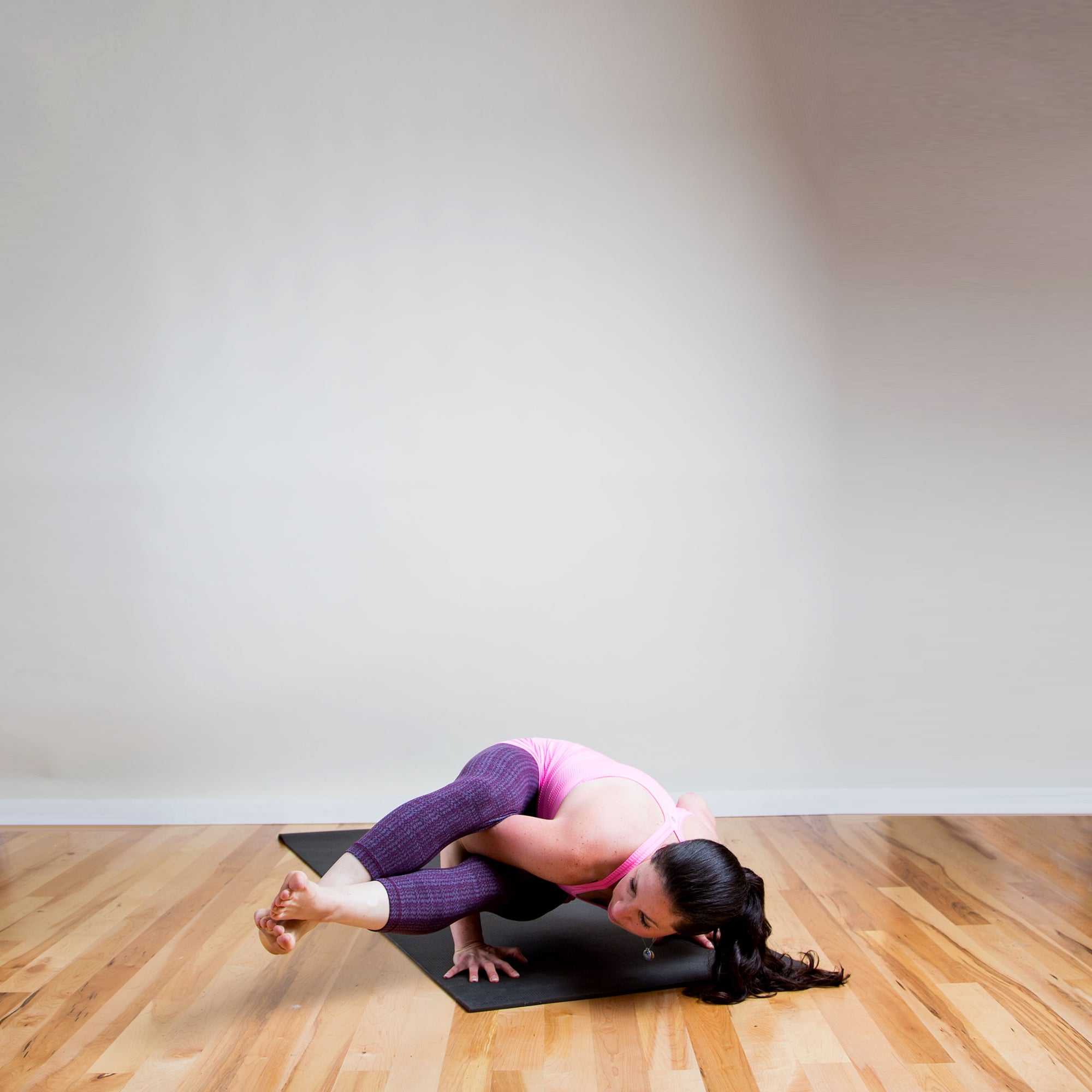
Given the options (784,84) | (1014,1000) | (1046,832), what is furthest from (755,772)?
(784,84)

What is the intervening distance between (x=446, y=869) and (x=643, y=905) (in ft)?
1.53

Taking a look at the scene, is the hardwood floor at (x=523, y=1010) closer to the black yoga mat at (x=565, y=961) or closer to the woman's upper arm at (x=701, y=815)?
the black yoga mat at (x=565, y=961)

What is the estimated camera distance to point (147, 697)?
11.4 ft

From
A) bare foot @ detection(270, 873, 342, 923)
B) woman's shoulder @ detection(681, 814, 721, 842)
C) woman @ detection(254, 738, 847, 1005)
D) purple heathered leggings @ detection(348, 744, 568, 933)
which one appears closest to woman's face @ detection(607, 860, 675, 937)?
woman @ detection(254, 738, 847, 1005)

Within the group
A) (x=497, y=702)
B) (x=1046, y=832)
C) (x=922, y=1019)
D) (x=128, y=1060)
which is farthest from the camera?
(x=497, y=702)

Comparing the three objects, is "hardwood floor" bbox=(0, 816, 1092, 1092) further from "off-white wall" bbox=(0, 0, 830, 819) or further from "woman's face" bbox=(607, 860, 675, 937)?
"off-white wall" bbox=(0, 0, 830, 819)

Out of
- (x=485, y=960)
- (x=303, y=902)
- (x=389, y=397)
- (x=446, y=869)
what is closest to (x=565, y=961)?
(x=485, y=960)

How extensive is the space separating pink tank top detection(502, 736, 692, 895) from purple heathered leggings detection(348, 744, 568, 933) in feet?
0.29

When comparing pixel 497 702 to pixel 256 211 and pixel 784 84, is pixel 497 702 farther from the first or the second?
pixel 784 84

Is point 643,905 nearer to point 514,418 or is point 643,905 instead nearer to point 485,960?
point 485,960

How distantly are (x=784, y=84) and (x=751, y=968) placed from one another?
2.95m

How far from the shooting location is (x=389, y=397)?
3.49 meters

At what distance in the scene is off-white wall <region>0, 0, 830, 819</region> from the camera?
3.45m

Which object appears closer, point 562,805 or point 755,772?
point 562,805
